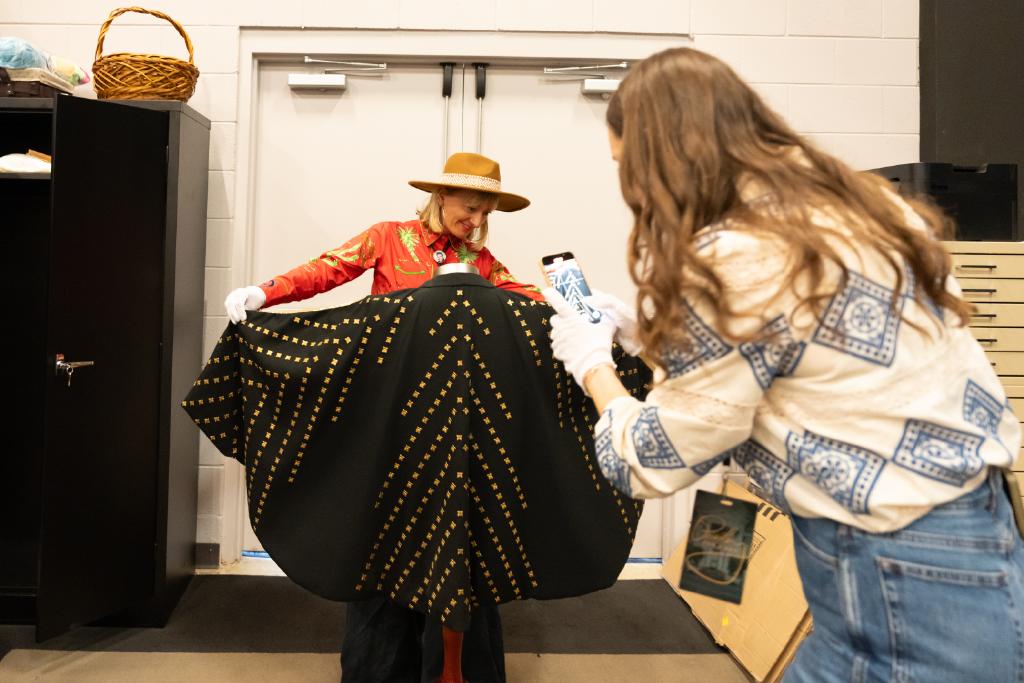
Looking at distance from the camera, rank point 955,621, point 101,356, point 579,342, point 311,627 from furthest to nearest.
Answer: point 311,627
point 101,356
point 579,342
point 955,621

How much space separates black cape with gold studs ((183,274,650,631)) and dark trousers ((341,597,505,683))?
0.29m

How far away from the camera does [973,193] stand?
2.28 m

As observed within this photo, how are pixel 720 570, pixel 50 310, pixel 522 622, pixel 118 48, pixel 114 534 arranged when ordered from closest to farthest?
pixel 720 570, pixel 50 310, pixel 114 534, pixel 522 622, pixel 118 48

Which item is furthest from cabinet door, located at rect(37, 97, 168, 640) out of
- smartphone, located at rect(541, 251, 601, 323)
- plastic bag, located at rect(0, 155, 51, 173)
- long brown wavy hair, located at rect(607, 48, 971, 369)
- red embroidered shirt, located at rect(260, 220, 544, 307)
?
long brown wavy hair, located at rect(607, 48, 971, 369)

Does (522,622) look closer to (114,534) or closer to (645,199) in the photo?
(114,534)

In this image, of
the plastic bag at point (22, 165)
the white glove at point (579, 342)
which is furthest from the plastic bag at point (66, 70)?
the white glove at point (579, 342)

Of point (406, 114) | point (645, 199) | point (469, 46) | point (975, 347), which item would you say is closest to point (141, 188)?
point (406, 114)

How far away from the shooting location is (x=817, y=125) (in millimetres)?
2875

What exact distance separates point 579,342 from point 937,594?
20.3 inches

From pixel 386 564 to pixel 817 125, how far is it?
221 cm

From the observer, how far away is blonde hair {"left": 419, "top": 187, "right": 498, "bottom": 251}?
2246 mm

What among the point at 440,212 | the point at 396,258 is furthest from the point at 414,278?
the point at 440,212

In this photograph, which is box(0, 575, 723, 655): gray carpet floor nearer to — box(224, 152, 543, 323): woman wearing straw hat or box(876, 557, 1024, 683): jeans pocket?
box(224, 152, 543, 323): woman wearing straw hat

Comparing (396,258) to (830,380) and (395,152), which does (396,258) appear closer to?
(395,152)
